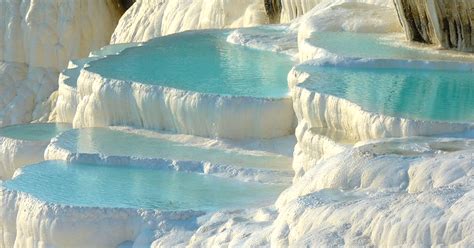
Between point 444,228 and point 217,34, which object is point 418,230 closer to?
point 444,228

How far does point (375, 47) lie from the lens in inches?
487

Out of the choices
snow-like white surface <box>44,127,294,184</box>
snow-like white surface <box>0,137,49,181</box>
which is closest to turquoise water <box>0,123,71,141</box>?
snow-like white surface <box>0,137,49,181</box>

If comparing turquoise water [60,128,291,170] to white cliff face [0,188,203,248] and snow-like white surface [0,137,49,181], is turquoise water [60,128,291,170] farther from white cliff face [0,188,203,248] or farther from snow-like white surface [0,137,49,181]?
white cliff face [0,188,203,248]

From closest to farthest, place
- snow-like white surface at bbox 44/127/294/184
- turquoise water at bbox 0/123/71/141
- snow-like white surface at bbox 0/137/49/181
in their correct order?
snow-like white surface at bbox 44/127/294/184 < snow-like white surface at bbox 0/137/49/181 < turquoise water at bbox 0/123/71/141

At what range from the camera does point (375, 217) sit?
23.8ft

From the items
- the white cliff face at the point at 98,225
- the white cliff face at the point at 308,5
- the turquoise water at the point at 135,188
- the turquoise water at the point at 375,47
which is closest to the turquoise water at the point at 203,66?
the turquoise water at the point at 375,47

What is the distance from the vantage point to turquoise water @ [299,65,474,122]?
975 centimetres

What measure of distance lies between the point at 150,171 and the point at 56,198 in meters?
1.05

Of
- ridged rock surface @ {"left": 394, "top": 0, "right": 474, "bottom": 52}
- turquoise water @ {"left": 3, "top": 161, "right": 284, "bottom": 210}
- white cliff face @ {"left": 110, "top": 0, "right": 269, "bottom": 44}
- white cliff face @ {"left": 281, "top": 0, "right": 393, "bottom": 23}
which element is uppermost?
ridged rock surface @ {"left": 394, "top": 0, "right": 474, "bottom": 52}

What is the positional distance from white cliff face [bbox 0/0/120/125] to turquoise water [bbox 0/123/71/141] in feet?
17.9

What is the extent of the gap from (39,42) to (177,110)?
8.92 metres

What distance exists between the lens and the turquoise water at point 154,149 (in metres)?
10.9

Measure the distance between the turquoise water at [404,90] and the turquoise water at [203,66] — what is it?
0.80 metres

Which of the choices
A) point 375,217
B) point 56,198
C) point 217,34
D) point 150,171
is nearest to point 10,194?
point 56,198
